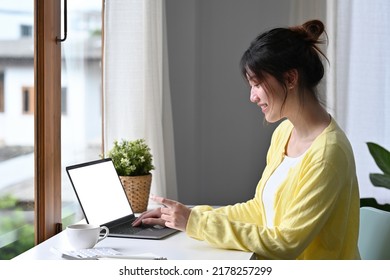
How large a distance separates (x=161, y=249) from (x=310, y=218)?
410 mm

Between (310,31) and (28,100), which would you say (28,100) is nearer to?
(28,100)

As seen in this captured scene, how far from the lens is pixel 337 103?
10.4ft

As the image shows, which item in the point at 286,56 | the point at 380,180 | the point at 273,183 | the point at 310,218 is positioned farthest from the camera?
the point at 380,180

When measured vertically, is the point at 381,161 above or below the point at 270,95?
below

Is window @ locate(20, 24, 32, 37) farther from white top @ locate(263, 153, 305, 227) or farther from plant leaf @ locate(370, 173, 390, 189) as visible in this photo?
plant leaf @ locate(370, 173, 390, 189)

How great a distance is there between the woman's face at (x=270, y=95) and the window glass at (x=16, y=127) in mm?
644

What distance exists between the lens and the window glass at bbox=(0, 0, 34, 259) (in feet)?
6.14

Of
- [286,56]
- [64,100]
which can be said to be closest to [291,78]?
[286,56]

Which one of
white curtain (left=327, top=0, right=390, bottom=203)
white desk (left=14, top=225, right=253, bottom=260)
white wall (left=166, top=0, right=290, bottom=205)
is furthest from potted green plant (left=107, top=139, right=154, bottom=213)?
white curtain (left=327, top=0, right=390, bottom=203)

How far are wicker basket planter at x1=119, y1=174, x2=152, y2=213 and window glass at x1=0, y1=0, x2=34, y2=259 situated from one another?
0.39m

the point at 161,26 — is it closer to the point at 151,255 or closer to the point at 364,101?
the point at 364,101

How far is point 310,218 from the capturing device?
66.8 inches

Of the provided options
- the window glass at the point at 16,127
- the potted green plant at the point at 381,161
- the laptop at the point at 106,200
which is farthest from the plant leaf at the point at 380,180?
the window glass at the point at 16,127

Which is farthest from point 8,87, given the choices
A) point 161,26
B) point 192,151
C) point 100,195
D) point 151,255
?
point 192,151
